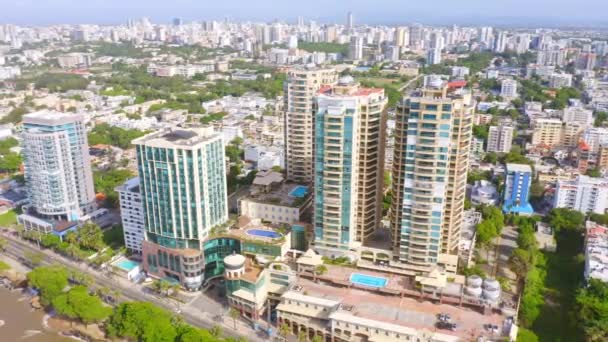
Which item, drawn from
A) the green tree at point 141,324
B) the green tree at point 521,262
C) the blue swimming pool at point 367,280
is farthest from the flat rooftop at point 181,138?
the green tree at point 521,262

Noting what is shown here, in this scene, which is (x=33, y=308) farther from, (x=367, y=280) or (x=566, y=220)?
(x=566, y=220)

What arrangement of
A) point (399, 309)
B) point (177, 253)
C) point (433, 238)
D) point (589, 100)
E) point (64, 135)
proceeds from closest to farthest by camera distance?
point (399, 309)
point (433, 238)
point (177, 253)
point (64, 135)
point (589, 100)

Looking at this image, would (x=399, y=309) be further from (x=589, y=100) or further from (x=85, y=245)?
(x=589, y=100)

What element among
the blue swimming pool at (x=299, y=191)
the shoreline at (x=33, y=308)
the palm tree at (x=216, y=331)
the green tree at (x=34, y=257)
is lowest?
the shoreline at (x=33, y=308)

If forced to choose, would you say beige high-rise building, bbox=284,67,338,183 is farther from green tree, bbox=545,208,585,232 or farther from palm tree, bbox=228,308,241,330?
green tree, bbox=545,208,585,232

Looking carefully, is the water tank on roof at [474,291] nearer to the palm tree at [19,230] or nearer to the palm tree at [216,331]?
the palm tree at [216,331]

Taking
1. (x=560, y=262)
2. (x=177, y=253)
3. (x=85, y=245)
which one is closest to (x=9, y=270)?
(x=85, y=245)

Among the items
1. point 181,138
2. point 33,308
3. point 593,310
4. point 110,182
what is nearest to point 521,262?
point 593,310
